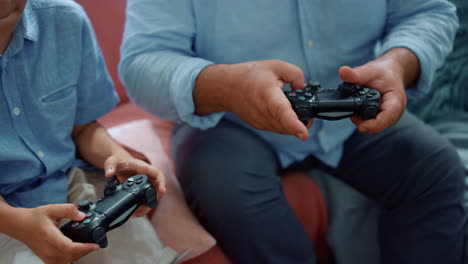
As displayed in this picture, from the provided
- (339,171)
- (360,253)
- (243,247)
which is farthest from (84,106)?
(360,253)

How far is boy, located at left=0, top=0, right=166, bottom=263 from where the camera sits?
1.61ft

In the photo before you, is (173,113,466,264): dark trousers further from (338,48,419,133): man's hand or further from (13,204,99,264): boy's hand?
(13,204,99,264): boy's hand

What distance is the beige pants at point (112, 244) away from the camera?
499 millimetres

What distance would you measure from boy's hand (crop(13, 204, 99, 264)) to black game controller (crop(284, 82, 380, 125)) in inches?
11.5

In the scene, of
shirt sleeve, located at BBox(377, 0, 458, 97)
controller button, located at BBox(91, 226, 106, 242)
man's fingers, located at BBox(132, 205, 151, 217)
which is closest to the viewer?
controller button, located at BBox(91, 226, 106, 242)

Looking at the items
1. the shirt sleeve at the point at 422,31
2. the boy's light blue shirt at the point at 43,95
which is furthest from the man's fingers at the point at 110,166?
the shirt sleeve at the point at 422,31

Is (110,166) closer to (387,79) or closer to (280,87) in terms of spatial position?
(280,87)

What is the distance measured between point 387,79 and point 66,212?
1.53ft

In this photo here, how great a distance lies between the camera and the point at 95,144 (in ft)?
2.11

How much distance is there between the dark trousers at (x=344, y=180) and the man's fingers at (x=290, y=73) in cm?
15

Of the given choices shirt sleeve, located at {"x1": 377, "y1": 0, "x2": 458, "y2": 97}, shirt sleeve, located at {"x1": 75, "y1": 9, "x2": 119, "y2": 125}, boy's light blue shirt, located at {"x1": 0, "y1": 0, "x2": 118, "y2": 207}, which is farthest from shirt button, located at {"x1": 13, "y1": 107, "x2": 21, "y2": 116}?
shirt sleeve, located at {"x1": 377, "y1": 0, "x2": 458, "y2": 97}

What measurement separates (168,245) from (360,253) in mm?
408

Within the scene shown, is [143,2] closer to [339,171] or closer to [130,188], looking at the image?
[130,188]

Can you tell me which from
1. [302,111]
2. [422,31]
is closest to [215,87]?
[302,111]
